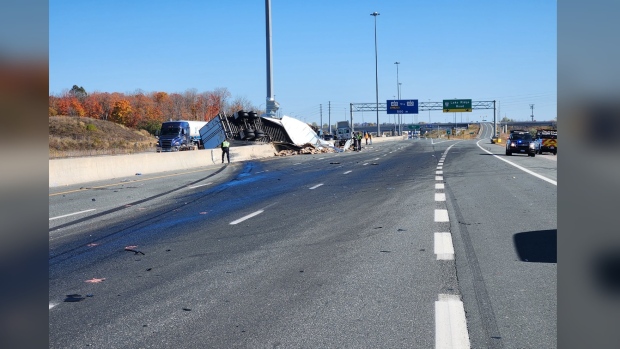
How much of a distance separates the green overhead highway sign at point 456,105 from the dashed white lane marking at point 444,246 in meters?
99.3

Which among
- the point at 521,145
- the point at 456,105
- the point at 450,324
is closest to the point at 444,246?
the point at 450,324

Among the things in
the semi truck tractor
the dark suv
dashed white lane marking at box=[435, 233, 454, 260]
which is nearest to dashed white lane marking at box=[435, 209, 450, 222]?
dashed white lane marking at box=[435, 233, 454, 260]

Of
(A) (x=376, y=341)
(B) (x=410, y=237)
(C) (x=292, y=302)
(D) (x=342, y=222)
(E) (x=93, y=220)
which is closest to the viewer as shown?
(A) (x=376, y=341)

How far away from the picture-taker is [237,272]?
827 cm

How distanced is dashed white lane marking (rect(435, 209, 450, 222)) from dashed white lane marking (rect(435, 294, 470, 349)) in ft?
19.7

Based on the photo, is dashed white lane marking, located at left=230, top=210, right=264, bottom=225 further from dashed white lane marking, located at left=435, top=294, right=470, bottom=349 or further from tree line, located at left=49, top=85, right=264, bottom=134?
tree line, located at left=49, top=85, right=264, bottom=134

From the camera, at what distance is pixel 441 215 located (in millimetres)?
13477

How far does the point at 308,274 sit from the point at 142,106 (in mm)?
124222

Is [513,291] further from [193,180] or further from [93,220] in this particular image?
[193,180]

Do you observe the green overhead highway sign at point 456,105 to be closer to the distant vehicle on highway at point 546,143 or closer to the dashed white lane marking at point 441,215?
the distant vehicle on highway at point 546,143

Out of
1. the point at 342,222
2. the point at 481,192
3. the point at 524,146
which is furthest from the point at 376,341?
the point at 524,146

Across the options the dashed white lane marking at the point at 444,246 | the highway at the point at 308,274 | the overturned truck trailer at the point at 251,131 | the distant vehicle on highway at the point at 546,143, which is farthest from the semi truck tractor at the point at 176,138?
the dashed white lane marking at the point at 444,246

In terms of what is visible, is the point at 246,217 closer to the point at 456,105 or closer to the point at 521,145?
the point at 521,145
